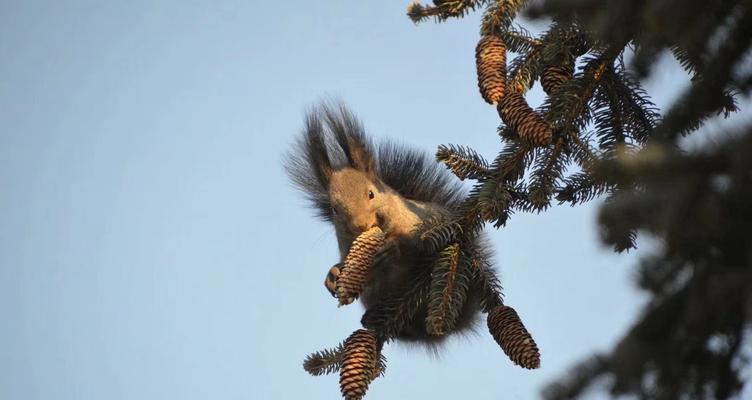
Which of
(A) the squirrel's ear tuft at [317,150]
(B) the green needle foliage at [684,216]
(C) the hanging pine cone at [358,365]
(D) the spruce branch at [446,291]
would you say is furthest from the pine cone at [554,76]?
(A) the squirrel's ear tuft at [317,150]

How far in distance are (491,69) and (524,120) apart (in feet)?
0.68

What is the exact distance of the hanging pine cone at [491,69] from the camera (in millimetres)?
2695

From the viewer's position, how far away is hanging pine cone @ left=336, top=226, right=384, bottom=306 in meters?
2.70

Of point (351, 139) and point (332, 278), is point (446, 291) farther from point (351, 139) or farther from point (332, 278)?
point (351, 139)

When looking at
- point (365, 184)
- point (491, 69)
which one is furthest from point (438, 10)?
point (365, 184)

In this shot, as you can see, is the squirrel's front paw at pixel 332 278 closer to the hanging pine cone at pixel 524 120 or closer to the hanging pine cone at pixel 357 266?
the hanging pine cone at pixel 357 266

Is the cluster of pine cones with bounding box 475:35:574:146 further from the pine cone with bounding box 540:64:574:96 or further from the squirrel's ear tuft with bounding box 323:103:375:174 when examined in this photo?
the squirrel's ear tuft with bounding box 323:103:375:174

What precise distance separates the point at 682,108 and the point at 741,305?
0.35 metres

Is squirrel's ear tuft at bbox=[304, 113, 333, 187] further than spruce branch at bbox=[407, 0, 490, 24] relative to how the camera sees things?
Yes

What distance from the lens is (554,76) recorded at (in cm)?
292

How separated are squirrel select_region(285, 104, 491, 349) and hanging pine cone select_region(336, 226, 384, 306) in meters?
0.62

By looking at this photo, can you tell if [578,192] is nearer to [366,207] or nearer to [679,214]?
[366,207]

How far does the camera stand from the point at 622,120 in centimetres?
283

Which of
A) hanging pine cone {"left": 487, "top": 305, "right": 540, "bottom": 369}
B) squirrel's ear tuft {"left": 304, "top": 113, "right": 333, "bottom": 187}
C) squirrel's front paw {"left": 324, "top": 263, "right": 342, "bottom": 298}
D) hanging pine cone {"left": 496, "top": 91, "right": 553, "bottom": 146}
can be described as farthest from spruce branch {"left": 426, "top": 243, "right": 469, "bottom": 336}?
squirrel's ear tuft {"left": 304, "top": 113, "right": 333, "bottom": 187}
